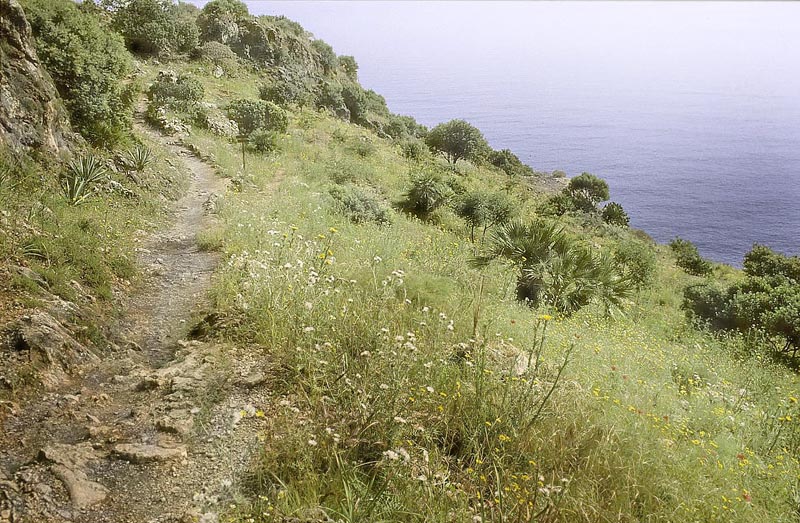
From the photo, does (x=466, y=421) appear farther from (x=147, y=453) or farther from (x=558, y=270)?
(x=558, y=270)

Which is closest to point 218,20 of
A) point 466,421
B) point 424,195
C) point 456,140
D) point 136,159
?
point 456,140

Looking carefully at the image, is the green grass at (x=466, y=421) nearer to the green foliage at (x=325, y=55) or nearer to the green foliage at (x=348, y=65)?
the green foliage at (x=325, y=55)

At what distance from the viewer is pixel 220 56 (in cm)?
3428

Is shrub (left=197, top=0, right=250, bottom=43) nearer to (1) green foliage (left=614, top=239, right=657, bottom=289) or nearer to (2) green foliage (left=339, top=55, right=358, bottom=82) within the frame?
(2) green foliage (left=339, top=55, right=358, bottom=82)

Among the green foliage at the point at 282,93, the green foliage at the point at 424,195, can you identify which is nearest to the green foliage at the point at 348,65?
the green foliage at the point at 282,93

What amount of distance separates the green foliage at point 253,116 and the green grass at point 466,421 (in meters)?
15.8

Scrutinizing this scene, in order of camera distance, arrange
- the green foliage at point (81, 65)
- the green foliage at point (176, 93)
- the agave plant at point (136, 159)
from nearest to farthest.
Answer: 1. the green foliage at point (81, 65)
2. the agave plant at point (136, 159)
3. the green foliage at point (176, 93)

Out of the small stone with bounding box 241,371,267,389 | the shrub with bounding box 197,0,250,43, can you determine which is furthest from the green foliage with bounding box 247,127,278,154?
the shrub with bounding box 197,0,250,43

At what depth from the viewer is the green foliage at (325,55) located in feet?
153

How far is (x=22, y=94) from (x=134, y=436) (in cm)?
780

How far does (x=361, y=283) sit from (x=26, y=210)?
5089 millimetres

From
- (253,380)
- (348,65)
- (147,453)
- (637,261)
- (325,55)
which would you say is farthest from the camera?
(348,65)

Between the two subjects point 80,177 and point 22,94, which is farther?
point 80,177

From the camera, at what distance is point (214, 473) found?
2998 mm
